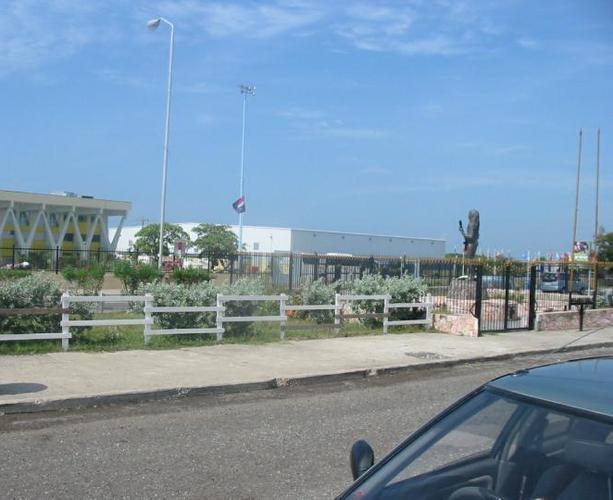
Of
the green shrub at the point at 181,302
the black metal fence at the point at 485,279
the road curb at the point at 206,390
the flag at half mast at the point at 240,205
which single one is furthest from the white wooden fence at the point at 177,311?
the flag at half mast at the point at 240,205

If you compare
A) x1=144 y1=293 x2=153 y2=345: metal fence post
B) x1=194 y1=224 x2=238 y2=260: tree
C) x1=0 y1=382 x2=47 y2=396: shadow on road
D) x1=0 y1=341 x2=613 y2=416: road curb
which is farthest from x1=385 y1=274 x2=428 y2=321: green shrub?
x1=194 y1=224 x2=238 y2=260: tree

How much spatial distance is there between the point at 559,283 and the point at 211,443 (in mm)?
22514

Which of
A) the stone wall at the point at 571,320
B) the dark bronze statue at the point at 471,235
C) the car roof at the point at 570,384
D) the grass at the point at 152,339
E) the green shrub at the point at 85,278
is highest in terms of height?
the dark bronze statue at the point at 471,235

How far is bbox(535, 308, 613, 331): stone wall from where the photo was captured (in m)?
20.5

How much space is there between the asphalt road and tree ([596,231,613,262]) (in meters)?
54.6

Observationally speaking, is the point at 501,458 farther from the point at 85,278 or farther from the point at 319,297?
the point at 85,278

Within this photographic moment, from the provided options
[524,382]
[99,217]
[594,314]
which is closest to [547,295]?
[594,314]

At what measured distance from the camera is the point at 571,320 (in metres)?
21.4

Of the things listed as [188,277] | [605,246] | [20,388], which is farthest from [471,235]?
[605,246]

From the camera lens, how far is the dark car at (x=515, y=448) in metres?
2.65

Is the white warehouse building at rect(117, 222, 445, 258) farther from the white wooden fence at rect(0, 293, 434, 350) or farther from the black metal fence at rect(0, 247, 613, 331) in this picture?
the white wooden fence at rect(0, 293, 434, 350)

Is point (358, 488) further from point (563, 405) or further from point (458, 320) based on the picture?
point (458, 320)

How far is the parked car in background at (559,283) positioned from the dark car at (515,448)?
22.9 meters

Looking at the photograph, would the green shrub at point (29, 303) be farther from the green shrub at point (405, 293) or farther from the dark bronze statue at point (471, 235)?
the dark bronze statue at point (471, 235)
